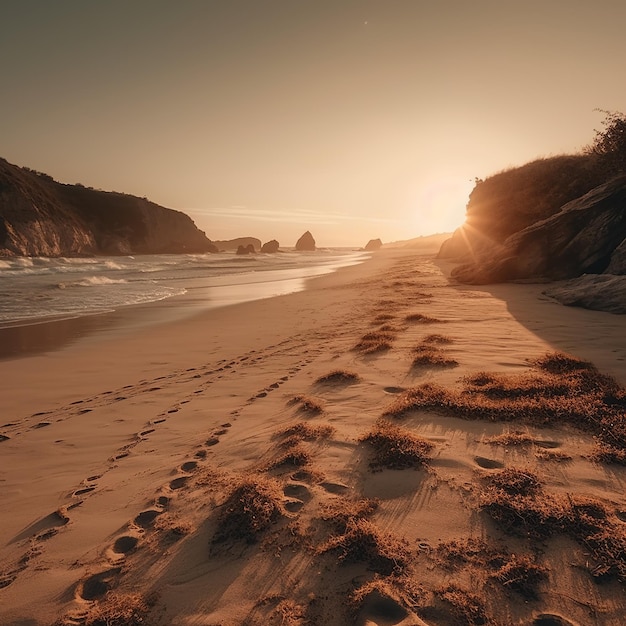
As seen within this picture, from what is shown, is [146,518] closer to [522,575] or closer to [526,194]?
[522,575]

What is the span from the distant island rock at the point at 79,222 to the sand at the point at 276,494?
62.9 meters

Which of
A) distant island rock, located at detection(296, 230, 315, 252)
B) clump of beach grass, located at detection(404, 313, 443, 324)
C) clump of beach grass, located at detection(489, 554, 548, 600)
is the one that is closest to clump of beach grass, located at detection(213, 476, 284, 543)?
clump of beach grass, located at detection(489, 554, 548, 600)

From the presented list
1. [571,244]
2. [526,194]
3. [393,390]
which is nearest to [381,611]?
[393,390]

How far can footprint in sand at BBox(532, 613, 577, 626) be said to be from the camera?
2045mm

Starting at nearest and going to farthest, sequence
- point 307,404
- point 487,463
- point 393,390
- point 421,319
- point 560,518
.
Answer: point 560,518, point 487,463, point 307,404, point 393,390, point 421,319

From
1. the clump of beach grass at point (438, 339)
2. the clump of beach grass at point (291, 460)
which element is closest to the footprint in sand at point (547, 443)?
the clump of beach grass at point (291, 460)

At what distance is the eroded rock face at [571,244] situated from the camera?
1355 cm

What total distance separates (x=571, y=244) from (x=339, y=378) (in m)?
13.1

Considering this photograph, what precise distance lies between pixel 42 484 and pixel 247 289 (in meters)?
19.8

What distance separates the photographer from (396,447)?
384 cm

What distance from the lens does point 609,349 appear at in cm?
651

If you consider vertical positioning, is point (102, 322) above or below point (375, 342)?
below

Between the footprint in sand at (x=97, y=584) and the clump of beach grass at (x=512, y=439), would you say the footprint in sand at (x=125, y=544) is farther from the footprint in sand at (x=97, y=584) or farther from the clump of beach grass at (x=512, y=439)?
the clump of beach grass at (x=512, y=439)

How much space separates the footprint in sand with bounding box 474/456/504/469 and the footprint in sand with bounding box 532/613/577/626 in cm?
147
